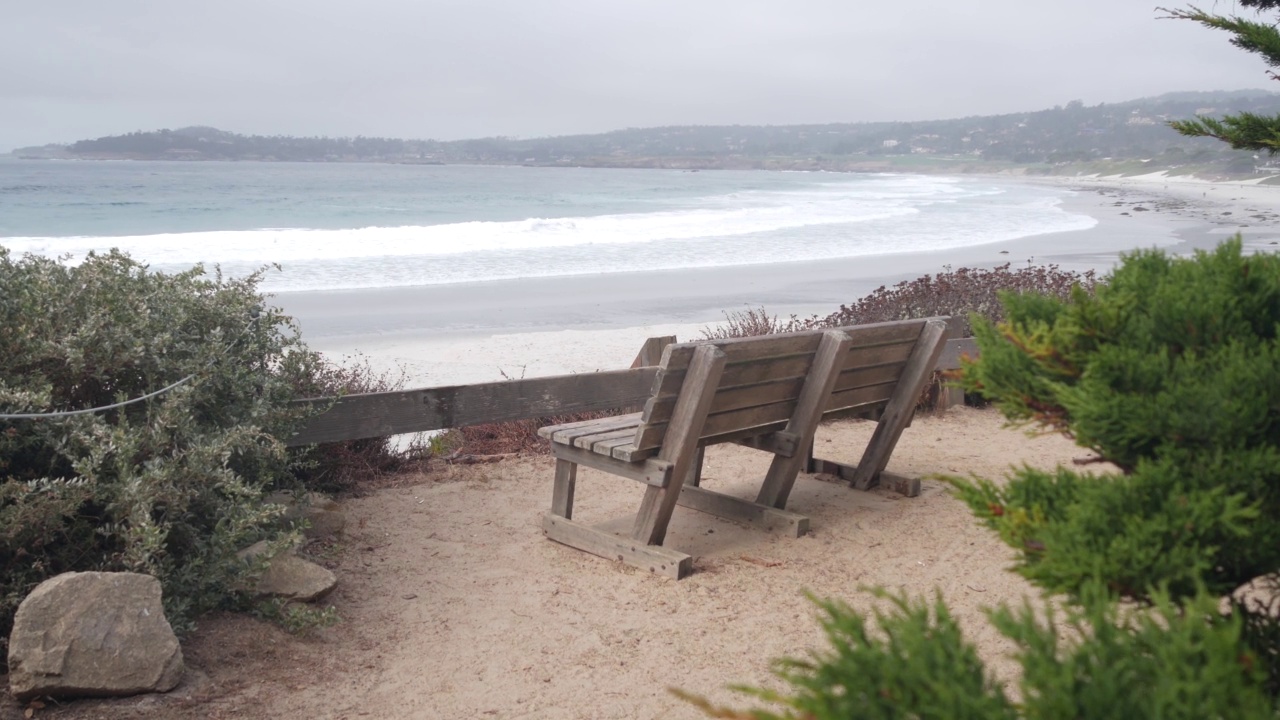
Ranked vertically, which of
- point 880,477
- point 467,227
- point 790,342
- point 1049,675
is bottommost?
point 880,477

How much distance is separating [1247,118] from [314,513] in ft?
15.8

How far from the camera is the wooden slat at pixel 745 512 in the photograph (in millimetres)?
5680

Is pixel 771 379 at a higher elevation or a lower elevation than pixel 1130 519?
lower

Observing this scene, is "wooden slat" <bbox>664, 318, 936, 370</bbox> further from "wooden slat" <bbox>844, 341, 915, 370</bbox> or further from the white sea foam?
the white sea foam

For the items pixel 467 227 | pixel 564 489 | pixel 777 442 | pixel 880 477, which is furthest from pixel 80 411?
pixel 467 227

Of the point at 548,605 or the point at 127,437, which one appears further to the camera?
the point at 548,605

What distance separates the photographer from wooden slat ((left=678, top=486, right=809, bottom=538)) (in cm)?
568

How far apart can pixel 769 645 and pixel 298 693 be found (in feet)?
5.86

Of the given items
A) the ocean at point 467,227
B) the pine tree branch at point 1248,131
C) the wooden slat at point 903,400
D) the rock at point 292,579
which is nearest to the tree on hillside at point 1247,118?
the pine tree branch at point 1248,131

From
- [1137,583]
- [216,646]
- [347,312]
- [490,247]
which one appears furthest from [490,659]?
[490,247]

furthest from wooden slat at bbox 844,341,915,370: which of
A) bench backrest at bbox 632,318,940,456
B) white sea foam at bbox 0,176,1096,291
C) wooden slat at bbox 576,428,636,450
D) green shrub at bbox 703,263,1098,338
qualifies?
white sea foam at bbox 0,176,1096,291

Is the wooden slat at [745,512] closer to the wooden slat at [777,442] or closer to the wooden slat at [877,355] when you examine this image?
the wooden slat at [777,442]

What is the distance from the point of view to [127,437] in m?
4.08

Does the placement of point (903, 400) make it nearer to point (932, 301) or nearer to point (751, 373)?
point (751, 373)
